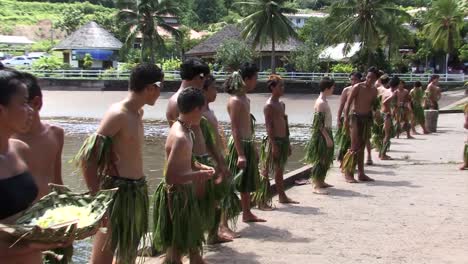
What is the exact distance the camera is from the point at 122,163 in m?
4.05

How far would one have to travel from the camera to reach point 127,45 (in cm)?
4559

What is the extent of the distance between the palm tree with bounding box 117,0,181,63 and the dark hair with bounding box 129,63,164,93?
4127 centimetres

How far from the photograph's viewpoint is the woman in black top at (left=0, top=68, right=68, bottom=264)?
8.32 ft

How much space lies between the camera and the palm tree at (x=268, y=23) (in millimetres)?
42688

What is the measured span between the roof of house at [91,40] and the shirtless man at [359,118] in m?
44.1

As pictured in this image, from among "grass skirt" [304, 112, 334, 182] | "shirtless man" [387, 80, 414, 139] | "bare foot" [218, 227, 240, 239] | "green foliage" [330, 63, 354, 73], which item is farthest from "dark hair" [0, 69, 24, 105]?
"green foliage" [330, 63, 354, 73]

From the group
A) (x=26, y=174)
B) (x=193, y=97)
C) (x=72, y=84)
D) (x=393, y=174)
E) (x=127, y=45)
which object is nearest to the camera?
(x=26, y=174)

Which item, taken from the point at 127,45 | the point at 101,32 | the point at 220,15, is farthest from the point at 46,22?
the point at 127,45

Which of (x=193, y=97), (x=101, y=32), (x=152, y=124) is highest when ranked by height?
(x=101, y=32)

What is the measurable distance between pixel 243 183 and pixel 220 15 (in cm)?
9216

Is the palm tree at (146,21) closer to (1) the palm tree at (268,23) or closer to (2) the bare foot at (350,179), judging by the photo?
(1) the palm tree at (268,23)

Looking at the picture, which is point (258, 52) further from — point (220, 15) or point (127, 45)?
point (220, 15)

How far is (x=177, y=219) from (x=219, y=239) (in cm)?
118

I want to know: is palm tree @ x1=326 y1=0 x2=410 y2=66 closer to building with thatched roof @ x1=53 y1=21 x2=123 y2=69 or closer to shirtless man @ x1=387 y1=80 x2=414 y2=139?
building with thatched roof @ x1=53 y1=21 x2=123 y2=69
